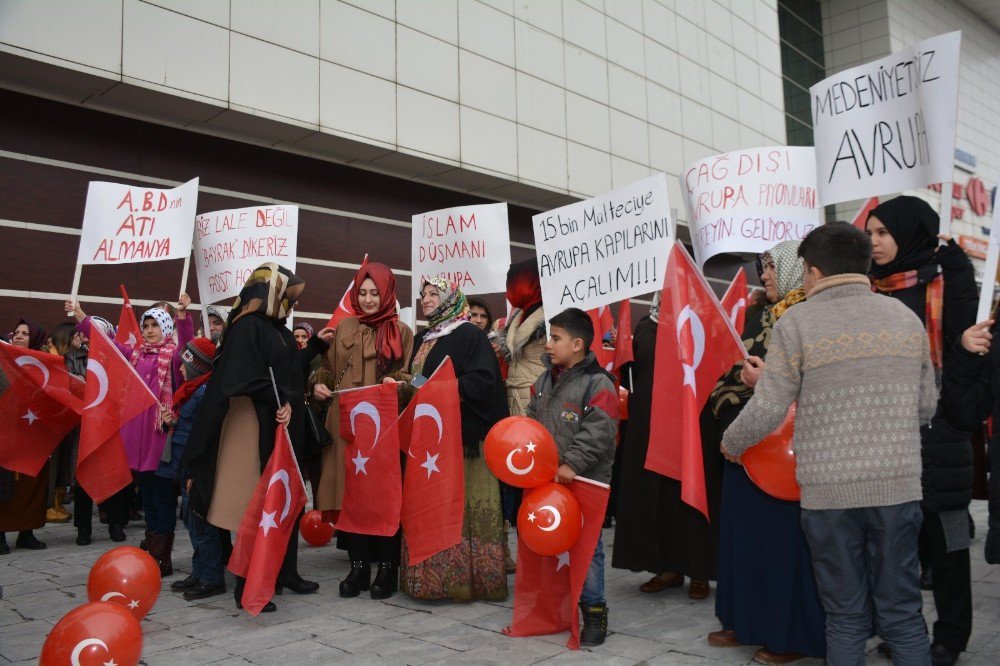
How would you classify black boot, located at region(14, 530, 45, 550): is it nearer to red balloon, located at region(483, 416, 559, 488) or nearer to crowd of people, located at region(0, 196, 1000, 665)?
crowd of people, located at region(0, 196, 1000, 665)

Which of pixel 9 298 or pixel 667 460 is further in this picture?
pixel 9 298

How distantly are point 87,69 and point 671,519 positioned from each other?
7.59 metres

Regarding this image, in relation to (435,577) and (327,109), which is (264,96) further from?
(435,577)

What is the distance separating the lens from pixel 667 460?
3.69 meters

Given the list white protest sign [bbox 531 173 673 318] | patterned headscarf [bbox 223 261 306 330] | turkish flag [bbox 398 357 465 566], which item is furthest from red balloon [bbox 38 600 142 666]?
white protest sign [bbox 531 173 673 318]

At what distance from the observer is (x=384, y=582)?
15.8ft

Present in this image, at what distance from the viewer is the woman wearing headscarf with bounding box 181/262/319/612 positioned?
4.52m

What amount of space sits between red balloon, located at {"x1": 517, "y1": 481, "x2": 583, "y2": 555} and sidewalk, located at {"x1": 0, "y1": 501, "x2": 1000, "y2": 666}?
0.51m

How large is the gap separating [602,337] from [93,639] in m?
5.48

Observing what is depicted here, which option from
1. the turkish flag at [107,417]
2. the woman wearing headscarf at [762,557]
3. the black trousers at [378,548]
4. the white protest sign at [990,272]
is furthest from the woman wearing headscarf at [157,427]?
the white protest sign at [990,272]

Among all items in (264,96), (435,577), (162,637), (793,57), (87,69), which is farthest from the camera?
(793,57)

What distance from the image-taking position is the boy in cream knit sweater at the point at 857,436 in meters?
2.71

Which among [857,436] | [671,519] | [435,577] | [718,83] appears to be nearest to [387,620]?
[435,577]

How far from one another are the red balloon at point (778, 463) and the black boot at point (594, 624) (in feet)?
3.59
